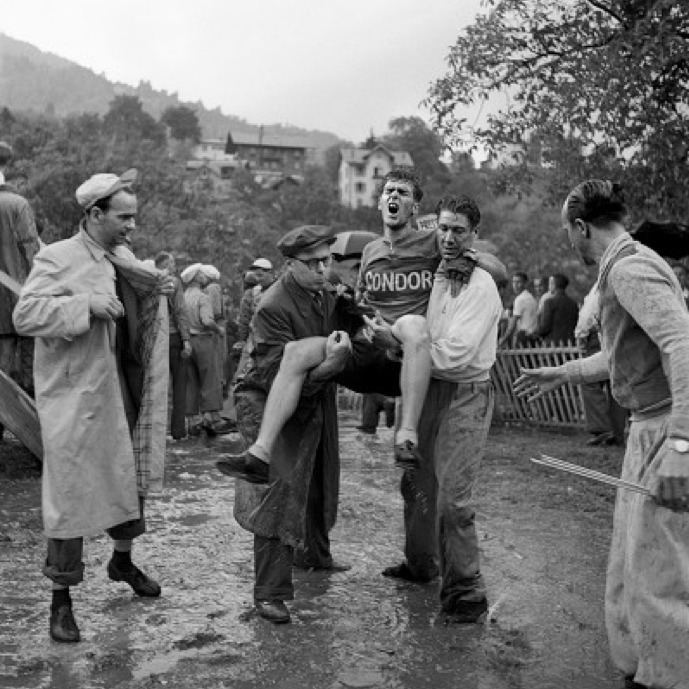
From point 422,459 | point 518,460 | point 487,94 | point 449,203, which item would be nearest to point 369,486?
point 518,460

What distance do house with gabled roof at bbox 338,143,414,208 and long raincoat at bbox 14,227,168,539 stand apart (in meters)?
110

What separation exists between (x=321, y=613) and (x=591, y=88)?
6.19 meters

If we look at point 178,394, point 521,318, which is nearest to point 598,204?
point 178,394

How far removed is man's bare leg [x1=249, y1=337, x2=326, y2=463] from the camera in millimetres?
4754

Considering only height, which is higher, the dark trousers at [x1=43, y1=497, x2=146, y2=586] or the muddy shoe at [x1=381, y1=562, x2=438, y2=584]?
the dark trousers at [x1=43, y1=497, x2=146, y2=586]

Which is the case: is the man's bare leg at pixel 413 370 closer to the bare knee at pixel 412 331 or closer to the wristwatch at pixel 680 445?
the bare knee at pixel 412 331

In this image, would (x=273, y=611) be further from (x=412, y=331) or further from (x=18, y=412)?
(x=18, y=412)

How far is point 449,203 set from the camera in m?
5.27

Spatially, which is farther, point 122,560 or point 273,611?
point 122,560

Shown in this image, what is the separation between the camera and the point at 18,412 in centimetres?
773

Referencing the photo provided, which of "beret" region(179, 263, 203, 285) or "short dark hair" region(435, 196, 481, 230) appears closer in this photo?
"short dark hair" region(435, 196, 481, 230)

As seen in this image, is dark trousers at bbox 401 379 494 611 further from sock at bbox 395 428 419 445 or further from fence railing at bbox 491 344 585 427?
fence railing at bbox 491 344 585 427

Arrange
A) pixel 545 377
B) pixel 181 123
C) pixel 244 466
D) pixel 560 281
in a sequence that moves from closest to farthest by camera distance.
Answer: pixel 545 377
pixel 244 466
pixel 560 281
pixel 181 123

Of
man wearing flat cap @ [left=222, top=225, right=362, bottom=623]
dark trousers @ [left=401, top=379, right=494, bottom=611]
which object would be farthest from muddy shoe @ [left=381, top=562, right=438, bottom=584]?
man wearing flat cap @ [left=222, top=225, right=362, bottom=623]
